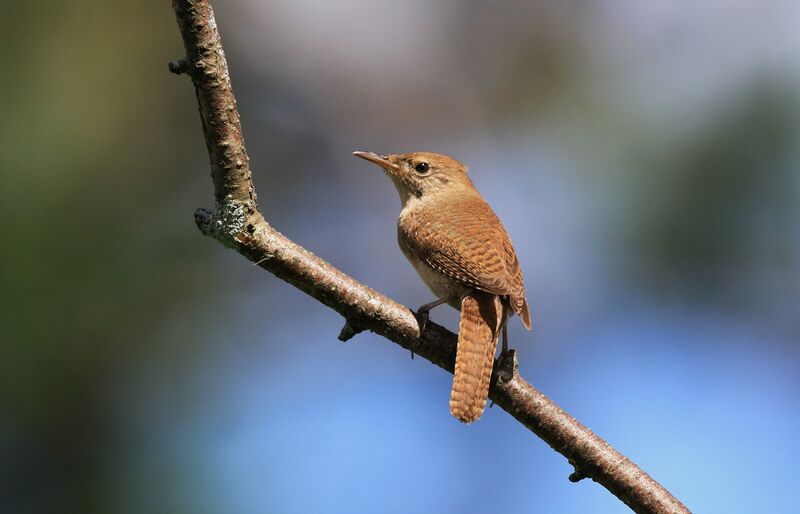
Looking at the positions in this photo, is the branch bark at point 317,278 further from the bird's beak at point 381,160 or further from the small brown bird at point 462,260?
the bird's beak at point 381,160

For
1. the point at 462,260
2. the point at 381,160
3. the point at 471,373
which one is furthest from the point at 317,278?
the point at 381,160

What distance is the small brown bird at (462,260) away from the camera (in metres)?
2.61

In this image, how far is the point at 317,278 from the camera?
2344 mm

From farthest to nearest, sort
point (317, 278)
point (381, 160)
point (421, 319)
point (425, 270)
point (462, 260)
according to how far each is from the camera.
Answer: point (381, 160)
point (425, 270)
point (462, 260)
point (421, 319)
point (317, 278)

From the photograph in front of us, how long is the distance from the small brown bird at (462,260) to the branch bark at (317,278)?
113 mm

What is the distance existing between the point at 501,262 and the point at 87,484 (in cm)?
205

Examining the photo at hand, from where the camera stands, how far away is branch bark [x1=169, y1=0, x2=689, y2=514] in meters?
2.05

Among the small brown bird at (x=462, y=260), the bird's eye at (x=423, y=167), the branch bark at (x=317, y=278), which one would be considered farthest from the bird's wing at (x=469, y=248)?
the branch bark at (x=317, y=278)

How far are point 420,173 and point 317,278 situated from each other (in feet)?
5.58

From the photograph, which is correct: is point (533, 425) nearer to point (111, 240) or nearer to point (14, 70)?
point (111, 240)

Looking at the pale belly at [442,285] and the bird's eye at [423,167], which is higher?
the bird's eye at [423,167]

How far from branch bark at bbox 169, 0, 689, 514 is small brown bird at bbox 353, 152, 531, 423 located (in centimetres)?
11

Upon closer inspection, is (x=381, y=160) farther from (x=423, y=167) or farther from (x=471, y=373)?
(x=471, y=373)

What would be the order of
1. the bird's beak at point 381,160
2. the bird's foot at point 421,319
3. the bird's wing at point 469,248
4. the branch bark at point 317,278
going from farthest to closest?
the bird's beak at point 381,160 < the bird's wing at point 469,248 < the bird's foot at point 421,319 < the branch bark at point 317,278
